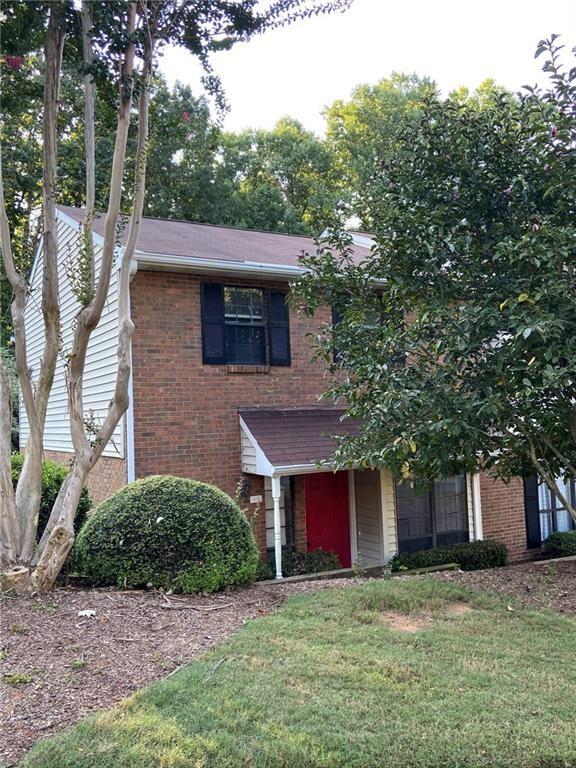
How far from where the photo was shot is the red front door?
11750 millimetres

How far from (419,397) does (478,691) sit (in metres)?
2.84

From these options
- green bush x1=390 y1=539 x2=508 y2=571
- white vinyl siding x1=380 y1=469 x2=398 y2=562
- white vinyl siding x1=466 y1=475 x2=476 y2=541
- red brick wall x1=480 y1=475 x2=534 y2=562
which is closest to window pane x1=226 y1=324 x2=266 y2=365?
white vinyl siding x1=380 y1=469 x2=398 y2=562

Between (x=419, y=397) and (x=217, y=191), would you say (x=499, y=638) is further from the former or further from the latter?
(x=217, y=191)

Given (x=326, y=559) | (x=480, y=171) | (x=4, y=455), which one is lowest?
(x=326, y=559)

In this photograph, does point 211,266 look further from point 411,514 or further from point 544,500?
point 544,500

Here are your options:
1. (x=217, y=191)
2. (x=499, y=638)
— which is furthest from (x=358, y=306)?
(x=217, y=191)

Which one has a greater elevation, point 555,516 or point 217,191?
point 217,191

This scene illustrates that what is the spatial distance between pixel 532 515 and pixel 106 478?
894cm

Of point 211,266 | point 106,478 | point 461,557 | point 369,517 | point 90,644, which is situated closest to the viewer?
point 90,644

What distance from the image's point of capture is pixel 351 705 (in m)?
3.99

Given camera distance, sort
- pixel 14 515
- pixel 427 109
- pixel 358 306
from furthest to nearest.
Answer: pixel 358 306 < pixel 427 109 < pixel 14 515

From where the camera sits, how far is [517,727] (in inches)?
149

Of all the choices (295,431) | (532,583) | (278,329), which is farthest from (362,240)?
(532,583)

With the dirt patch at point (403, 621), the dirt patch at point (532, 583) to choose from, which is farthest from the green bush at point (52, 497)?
the dirt patch at point (403, 621)
